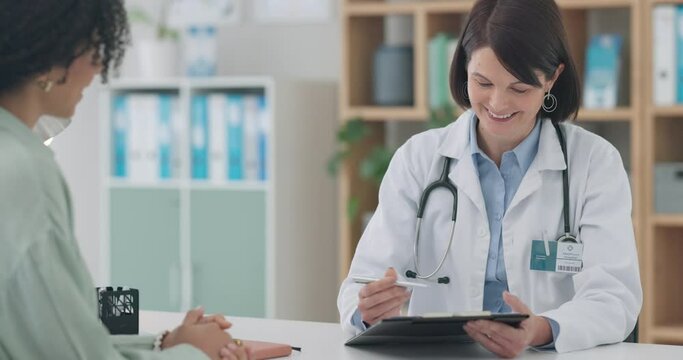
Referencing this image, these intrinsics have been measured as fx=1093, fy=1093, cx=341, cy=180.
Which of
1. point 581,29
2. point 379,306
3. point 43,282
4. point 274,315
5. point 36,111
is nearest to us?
point 43,282

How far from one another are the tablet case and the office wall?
2.57 metres

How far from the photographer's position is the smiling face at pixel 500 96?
7.59 ft

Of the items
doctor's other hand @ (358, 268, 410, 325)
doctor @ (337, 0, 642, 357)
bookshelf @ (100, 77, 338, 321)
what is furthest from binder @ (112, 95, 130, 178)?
doctor's other hand @ (358, 268, 410, 325)

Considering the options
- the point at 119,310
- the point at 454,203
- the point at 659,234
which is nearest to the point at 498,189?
the point at 454,203

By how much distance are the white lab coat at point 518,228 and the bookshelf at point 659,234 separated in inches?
63.7

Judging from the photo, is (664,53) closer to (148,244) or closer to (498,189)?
(498,189)

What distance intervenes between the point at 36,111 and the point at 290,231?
3193 mm

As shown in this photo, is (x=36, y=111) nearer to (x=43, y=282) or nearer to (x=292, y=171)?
(x=43, y=282)

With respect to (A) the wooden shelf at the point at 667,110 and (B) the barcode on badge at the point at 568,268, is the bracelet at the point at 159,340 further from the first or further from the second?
(A) the wooden shelf at the point at 667,110

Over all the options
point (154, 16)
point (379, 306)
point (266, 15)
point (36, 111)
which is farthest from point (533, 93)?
point (154, 16)

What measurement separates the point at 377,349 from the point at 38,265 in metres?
0.89

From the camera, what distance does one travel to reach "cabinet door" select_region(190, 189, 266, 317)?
457cm

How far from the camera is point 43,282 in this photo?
1.32m

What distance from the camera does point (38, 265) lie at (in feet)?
4.33
